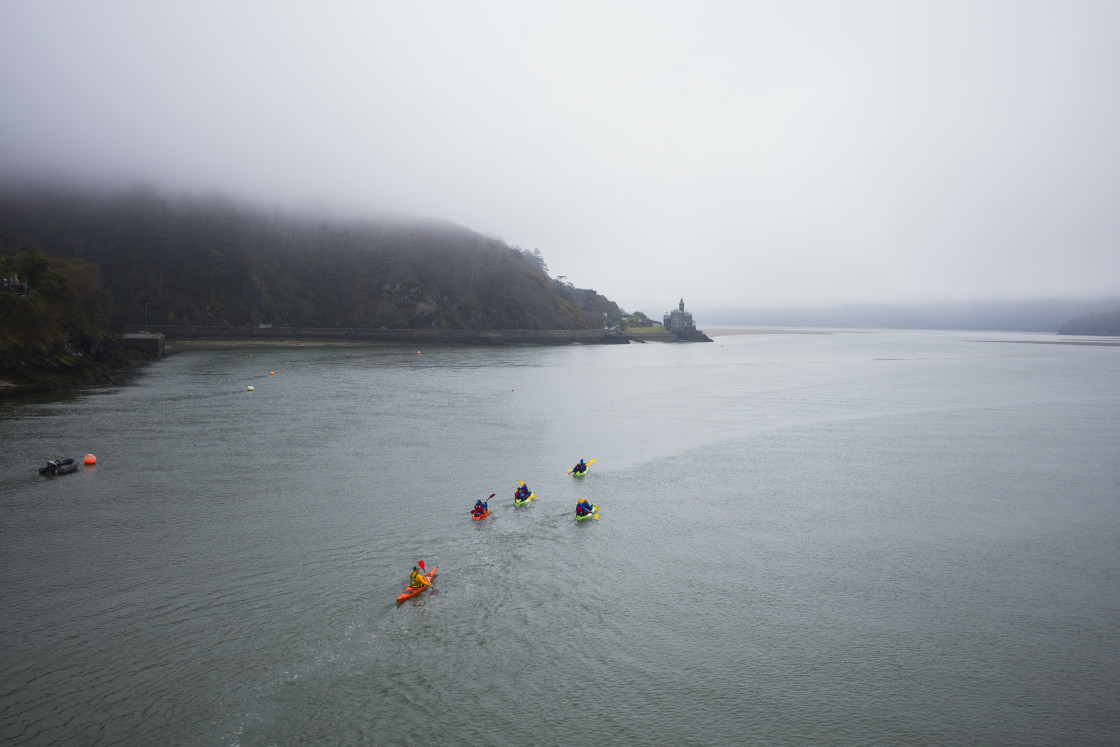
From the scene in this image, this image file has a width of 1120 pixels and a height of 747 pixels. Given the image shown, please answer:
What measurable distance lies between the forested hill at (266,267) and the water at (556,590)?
123260mm

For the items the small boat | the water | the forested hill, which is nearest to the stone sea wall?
the forested hill

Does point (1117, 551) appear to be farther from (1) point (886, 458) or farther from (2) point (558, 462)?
(2) point (558, 462)

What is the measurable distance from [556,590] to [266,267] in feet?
559

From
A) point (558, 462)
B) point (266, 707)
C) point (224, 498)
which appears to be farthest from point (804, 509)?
point (224, 498)

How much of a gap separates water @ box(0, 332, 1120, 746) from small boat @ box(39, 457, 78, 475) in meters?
0.56

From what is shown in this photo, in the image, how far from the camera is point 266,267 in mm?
165750

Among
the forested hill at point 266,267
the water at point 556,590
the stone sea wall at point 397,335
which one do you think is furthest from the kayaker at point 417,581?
the forested hill at point 266,267

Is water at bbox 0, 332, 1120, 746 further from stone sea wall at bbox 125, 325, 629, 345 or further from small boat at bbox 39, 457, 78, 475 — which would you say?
stone sea wall at bbox 125, 325, 629, 345

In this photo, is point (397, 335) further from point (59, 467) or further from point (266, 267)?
point (59, 467)

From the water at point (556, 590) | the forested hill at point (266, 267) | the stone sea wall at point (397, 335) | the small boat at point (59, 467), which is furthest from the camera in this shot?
the forested hill at point (266, 267)

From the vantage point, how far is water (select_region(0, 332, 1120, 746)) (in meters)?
11.6

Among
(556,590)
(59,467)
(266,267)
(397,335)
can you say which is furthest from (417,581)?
(266,267)

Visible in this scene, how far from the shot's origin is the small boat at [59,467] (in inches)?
1063

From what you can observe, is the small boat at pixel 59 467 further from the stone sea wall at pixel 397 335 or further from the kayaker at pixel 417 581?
the stone sea wall at pixel 397 335
